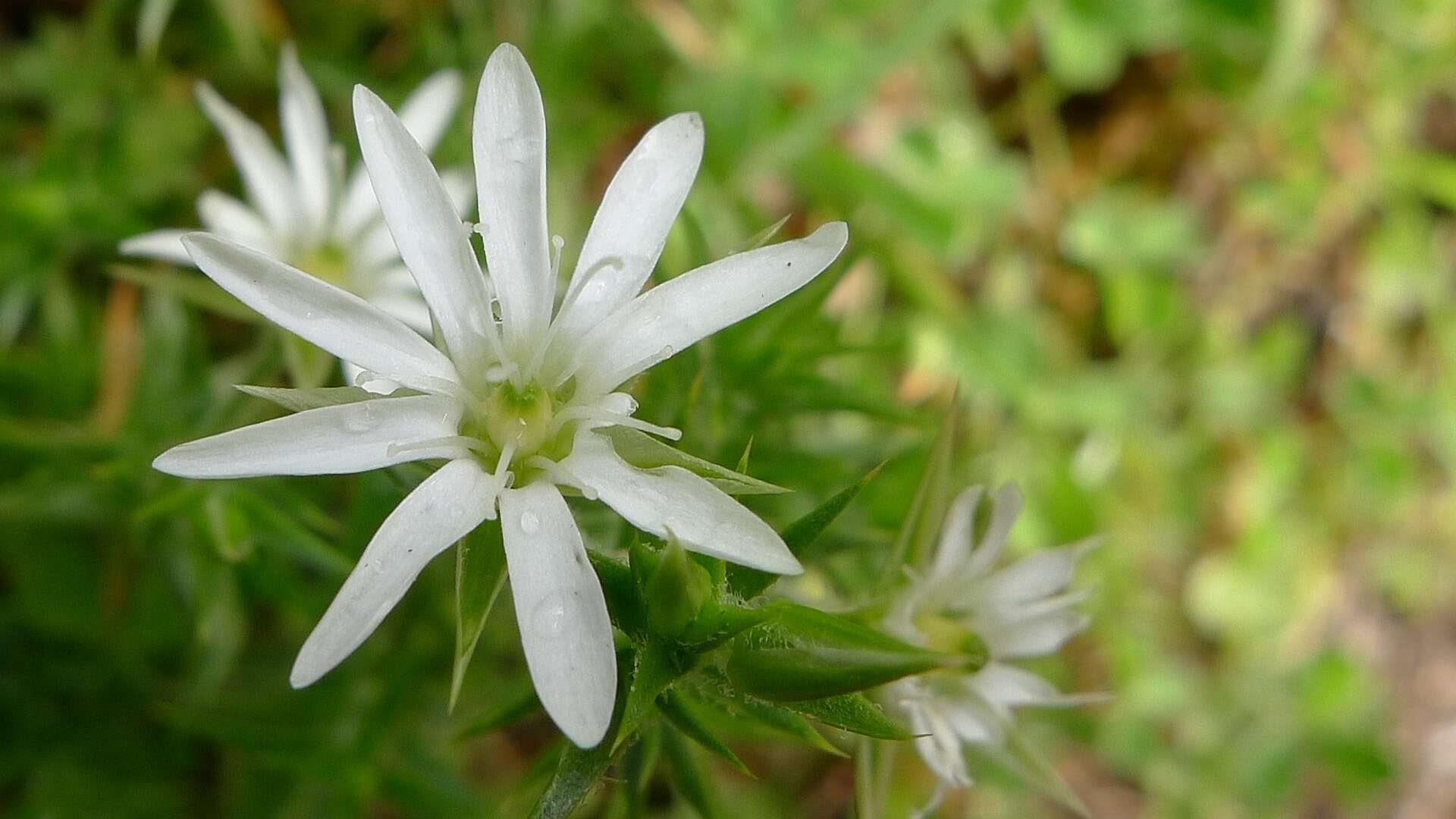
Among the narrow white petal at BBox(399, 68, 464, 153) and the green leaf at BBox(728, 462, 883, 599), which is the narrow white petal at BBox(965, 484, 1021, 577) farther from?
the narrow white petal at BBox(399, 68, 464, 153)

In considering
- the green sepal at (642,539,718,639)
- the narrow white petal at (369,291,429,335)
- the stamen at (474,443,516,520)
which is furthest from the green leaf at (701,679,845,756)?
the narrow white petal at (369,291,429,335)

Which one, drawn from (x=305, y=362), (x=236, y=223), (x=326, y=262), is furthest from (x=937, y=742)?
(x=236, y=223)

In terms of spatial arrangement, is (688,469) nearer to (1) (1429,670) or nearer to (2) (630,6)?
(2) (630,6)

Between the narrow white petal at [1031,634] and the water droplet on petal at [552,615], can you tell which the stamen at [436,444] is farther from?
the narrow white petal at [1031,634]

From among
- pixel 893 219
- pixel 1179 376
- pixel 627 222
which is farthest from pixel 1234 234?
pixel 627 222

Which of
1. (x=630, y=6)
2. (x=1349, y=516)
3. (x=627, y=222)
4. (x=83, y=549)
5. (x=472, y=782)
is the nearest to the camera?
(x=627, y=222)

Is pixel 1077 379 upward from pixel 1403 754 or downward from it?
upward

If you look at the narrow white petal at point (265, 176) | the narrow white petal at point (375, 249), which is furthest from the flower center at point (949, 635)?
the narrow white petal at point (265, 176)
